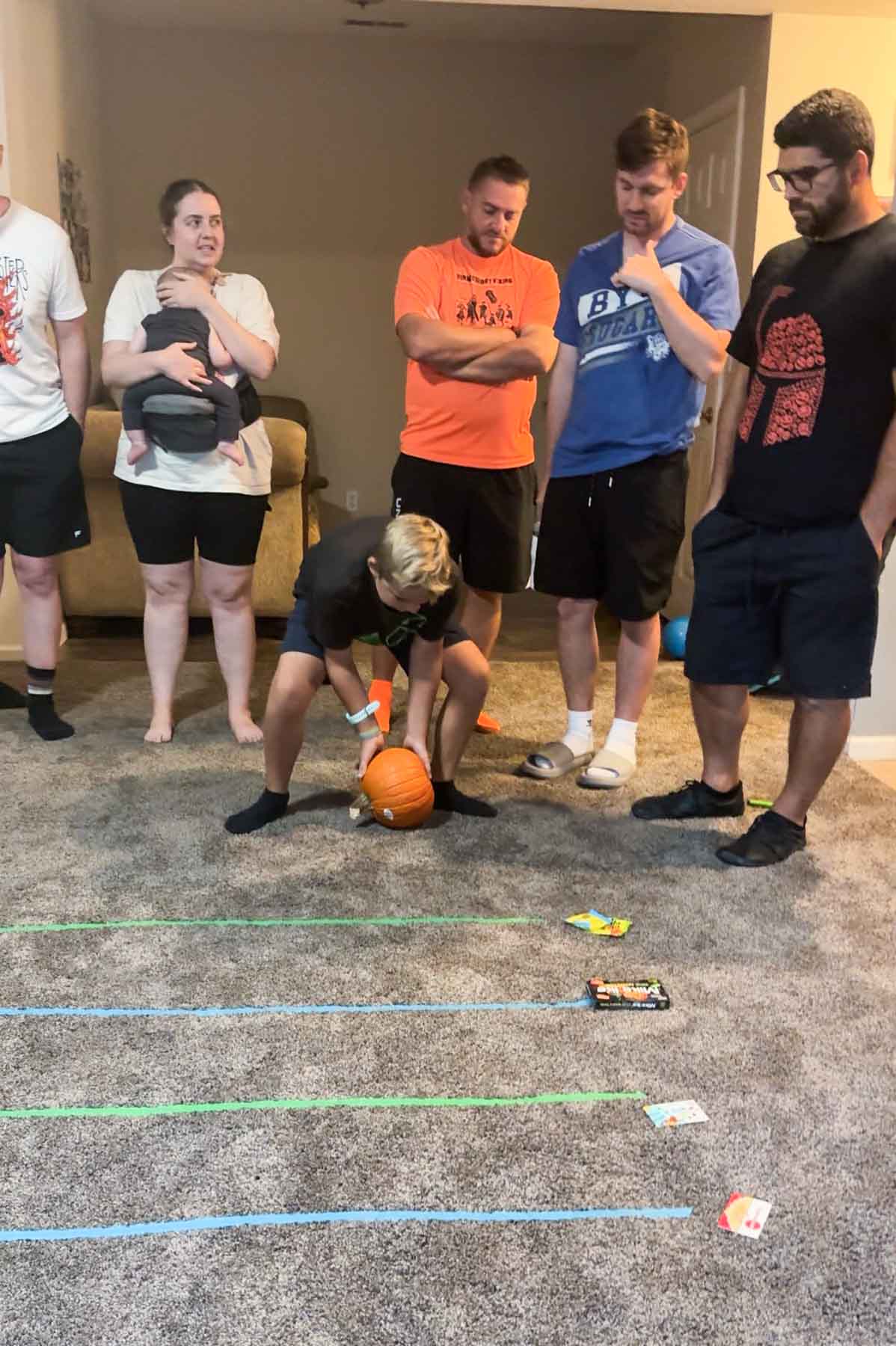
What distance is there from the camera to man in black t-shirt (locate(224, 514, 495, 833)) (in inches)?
88.4

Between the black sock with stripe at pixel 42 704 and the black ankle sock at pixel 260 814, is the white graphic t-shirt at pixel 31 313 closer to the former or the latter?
the black sock with stripe at pixel 42 704

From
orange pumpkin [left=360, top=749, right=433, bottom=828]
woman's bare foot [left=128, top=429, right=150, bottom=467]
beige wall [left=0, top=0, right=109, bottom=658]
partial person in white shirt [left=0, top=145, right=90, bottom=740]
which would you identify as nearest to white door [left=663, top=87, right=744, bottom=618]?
orange pumpkin [left=360, top=749, right=433, bottom=828]

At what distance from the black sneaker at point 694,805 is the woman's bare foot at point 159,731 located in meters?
1.35

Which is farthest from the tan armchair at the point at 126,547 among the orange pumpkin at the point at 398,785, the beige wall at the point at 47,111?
the orange pumpkin at the point at 398,785

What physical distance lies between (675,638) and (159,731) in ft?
6.34

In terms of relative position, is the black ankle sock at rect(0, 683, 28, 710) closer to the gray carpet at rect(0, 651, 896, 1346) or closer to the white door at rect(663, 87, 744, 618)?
the gray carpet at rect(0, 651, 896, 1346)

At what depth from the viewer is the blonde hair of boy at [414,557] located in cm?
218

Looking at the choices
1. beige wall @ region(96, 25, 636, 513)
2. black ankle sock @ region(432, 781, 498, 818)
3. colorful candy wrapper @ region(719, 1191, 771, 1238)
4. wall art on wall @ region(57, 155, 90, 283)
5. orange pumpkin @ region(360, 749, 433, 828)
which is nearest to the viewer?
colorful candy wrapper @ region(719, 1191, 771, 1238)

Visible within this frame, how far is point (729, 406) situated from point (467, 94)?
4.60m

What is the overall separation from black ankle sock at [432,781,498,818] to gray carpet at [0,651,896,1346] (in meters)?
0.05

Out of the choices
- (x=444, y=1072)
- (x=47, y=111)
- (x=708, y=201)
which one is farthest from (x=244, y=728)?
(x=708, y=201)

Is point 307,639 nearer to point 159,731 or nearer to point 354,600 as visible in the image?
point 354,600

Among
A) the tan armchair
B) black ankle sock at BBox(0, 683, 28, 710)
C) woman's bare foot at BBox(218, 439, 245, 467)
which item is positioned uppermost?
woman's bare foot at BBox(218, 439, 245, 467)

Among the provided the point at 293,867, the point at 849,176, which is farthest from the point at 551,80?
the point at 293,867
